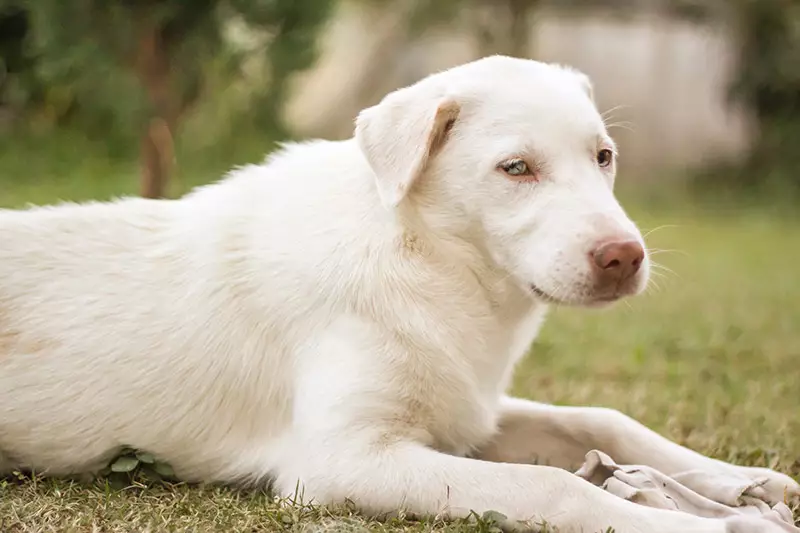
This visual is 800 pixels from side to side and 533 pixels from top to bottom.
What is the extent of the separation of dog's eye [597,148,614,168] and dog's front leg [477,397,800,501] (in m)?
0.75

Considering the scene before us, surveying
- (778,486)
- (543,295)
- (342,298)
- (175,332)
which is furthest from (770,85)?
(175,332)

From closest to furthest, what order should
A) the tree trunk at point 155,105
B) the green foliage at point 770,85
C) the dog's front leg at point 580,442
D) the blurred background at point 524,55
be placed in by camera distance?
the dog's front leg at point 580,442 < the tree trunk at point 155,105 < the blurred background at point 524,55 < the green foliage at point 770,85

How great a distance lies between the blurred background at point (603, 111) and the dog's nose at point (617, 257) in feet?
2.65

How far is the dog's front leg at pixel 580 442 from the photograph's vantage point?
288cm

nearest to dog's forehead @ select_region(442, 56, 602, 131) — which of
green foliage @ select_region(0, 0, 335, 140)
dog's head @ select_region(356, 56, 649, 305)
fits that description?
dog's head @ select_region(356, 56, 649, 305)

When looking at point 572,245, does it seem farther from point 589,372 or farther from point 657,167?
point 657,167

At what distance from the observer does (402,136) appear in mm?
2637

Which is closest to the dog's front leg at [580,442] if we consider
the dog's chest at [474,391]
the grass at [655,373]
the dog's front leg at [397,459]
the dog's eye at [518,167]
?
the dog's chest at [474,391]

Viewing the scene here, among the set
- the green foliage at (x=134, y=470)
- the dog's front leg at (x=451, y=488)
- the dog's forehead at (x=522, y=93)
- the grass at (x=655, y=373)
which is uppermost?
the dog's forehead at (x=522, y=93)

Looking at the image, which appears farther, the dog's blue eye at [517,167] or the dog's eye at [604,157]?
the dog's eye at [604,157]

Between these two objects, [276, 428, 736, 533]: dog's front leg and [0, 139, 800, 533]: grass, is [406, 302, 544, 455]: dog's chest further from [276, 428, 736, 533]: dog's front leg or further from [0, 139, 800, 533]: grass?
[0, 139, 800, 533]: grass

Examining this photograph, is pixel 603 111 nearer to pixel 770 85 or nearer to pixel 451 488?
pixel 770 85

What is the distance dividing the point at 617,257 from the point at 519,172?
1.12ft

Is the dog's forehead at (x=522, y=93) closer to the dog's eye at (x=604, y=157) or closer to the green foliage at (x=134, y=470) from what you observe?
the dog's eye at (x=604, y=157)
